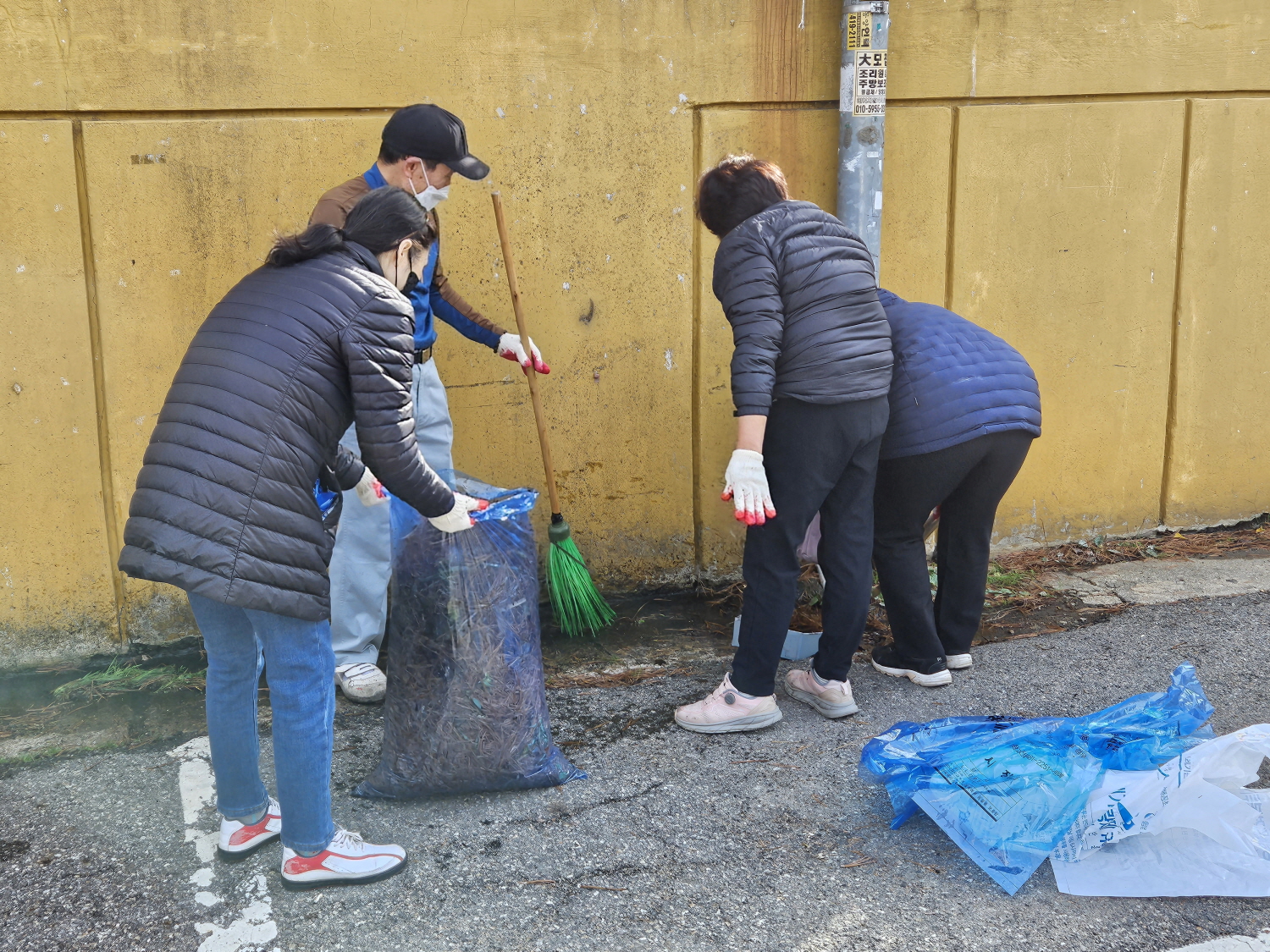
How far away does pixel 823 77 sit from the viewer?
14.5ft

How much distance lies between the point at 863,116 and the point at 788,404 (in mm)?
1572

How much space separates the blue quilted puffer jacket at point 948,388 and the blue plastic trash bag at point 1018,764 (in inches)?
34.0

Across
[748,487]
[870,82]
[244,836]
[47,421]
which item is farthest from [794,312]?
[47,421]

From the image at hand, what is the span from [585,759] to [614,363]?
1720 millimetres

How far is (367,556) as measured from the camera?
3732mm

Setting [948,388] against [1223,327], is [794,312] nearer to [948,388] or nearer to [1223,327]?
[948,388]

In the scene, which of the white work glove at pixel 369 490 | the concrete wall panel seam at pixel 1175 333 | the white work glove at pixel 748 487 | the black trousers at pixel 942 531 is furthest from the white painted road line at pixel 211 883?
the concrete wall panel seam at pixel 1175 333

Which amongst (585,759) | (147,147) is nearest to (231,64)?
(147,147)

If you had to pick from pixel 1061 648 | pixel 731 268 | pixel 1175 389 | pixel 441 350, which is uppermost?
pixel 731 268

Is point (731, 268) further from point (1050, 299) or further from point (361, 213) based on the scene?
point (1050, 299)

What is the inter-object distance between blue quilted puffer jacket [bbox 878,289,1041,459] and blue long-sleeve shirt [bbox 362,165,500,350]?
4.49 feet

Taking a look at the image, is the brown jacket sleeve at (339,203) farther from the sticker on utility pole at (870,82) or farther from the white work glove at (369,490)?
the sticker on utility pole at (870,82)

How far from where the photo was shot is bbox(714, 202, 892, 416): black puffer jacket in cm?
318

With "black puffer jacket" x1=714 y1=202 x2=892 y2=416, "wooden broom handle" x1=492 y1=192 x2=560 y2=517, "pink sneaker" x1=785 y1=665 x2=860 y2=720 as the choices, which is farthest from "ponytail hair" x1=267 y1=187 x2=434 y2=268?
"pink sneaker" x1=785 y1=665 x2=860 y2=720
